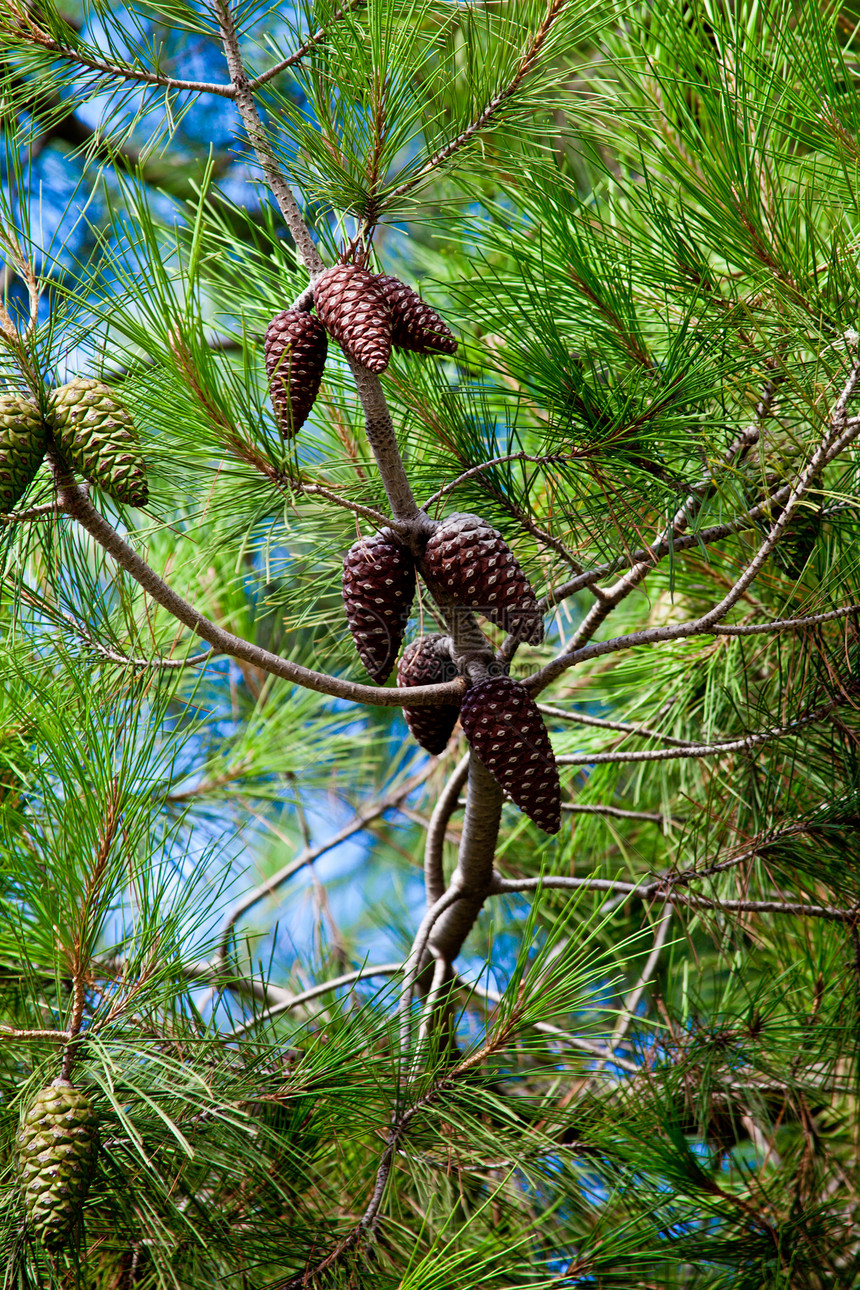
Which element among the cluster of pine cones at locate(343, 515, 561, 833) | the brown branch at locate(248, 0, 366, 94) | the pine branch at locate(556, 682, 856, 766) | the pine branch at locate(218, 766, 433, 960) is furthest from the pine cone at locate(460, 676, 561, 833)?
the pine branch at locate(218, 766, 433, 960)

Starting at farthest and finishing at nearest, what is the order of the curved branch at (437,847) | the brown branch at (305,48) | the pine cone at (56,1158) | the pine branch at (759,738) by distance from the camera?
the curved branch at (437,847) < the pine branch at (759,738) < the brown branch at (305,48) < the pine cone at (56,1158)

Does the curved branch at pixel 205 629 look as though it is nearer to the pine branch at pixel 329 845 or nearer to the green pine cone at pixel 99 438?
the green pine cone at pixel 99 438

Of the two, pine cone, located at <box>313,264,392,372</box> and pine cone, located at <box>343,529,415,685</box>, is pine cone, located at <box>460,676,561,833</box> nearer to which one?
pine cone, located at <box>343,529,415,685</box>

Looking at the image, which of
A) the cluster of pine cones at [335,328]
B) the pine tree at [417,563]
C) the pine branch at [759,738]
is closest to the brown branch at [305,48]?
the pine tree at [417,563]

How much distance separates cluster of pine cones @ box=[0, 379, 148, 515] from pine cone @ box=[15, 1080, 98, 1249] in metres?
0.34

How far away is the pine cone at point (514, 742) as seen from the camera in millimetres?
643

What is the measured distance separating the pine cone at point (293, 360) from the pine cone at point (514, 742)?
0.68ft

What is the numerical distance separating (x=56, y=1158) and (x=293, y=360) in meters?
0.47

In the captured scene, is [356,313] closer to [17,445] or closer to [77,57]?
[17,445]

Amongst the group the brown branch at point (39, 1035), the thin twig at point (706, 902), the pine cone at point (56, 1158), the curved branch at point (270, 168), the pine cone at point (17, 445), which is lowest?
the pine cone at point (56, 1158)

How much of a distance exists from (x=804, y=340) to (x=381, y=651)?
337mm

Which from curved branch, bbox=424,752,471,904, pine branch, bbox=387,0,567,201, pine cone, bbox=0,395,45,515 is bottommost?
curved branch, bbox=424,752,471,904

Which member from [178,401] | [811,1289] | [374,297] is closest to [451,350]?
[374,297]

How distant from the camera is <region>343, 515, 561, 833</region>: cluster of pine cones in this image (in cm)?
62
